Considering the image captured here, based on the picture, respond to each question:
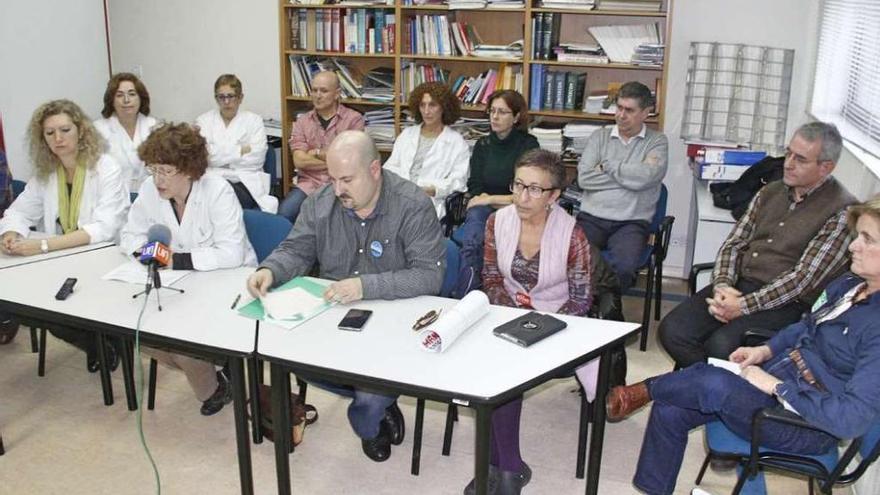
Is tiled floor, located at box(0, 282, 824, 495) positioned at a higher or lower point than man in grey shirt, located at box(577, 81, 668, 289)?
lower

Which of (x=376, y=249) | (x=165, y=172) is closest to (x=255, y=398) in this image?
(x=376, y=249)

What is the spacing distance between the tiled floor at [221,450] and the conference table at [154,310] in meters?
0.53

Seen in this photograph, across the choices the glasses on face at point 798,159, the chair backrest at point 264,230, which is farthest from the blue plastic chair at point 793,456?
the chair backrest at point 264,230

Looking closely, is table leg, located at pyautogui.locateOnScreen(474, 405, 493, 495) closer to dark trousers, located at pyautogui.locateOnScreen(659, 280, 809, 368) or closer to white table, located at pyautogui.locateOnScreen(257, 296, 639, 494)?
white table, located at pyautogui.locateOnScreen(257, 296, 639, 494)

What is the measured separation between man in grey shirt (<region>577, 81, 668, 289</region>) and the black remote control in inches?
96.1

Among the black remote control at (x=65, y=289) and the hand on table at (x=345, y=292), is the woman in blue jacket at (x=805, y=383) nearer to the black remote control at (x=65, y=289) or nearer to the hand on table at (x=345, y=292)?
the hand on table at (x=345, y=292)

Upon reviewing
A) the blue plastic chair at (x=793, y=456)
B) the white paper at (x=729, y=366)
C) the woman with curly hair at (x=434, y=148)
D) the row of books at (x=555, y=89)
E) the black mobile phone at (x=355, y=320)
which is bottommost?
the blue plastic chair at (x=793, y=456)

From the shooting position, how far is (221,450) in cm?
300

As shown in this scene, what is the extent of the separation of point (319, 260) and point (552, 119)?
2.65 metres

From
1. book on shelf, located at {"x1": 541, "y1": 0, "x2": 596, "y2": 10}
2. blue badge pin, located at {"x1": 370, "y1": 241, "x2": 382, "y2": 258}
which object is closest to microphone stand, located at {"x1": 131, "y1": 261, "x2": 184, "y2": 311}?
blue badge pin, located at {"x1": 370, "y1": 241, "x2": 382, "y2": 258}

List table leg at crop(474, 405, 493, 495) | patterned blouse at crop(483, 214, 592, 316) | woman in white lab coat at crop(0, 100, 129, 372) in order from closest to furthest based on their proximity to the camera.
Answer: table leg at crop(474, 405, 493, 495)
patterned blouse at crop(483, 214, 592, 316)
woman in white lab coat at crop(0, 100, 129, 372)

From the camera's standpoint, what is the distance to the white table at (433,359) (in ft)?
6.57

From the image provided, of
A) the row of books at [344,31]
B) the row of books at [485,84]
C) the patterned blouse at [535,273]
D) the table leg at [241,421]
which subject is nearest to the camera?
the table leg at [241,421]

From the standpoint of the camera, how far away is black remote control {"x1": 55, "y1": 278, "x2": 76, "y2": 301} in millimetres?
2566
